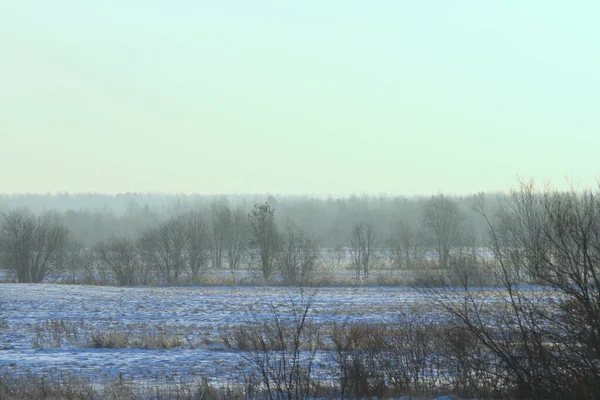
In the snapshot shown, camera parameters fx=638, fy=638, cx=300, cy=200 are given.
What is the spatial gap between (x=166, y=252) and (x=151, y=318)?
31349mm

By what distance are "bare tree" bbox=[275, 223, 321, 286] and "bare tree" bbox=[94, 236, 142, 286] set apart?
11540 millimetres

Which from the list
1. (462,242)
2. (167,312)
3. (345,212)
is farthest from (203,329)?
(345,212)

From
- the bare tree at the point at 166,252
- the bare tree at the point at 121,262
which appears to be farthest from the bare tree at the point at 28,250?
the bare tree at the point at 166,252

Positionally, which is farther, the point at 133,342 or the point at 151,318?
the point at 151,318

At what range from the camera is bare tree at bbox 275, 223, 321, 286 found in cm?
4888

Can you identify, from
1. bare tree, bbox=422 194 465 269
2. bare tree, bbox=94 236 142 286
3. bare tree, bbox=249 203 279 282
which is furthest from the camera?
bare tree, bbox=422 194 465 269

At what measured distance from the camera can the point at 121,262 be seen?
51188mm

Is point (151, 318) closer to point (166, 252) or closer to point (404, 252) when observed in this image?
point (166, 252)

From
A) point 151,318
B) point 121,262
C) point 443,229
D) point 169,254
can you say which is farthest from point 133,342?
point 443,229

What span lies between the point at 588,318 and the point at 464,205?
139487mm

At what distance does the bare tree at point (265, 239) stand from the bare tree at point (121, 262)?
984 cm

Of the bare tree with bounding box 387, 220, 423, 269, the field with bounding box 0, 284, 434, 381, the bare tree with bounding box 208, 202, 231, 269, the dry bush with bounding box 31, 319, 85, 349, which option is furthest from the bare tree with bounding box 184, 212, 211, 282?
the dry bush with bounding box 31, 319, 85, 349

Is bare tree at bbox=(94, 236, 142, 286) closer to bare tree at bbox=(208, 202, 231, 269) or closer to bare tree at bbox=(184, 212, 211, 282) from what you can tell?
bare tree at bbox=(184, 212, 211, 282)

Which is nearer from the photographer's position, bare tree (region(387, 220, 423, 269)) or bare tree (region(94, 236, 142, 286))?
bare tree (region(94, 236, 142, 286))
